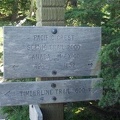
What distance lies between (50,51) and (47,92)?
42 centimetres

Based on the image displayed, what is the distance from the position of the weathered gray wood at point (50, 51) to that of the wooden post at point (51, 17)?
267 mm

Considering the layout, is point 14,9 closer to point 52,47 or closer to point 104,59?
point 52,47

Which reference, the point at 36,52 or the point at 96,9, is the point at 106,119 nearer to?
the point at 96,9

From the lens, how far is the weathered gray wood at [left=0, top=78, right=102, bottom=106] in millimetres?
3457

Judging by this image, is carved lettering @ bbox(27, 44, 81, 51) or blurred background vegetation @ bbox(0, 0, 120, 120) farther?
carved lettering @ bbox(27, 44, 81, 51)

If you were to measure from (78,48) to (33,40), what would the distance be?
1.58 ft

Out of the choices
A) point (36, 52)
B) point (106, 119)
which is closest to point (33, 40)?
point (36, 52)

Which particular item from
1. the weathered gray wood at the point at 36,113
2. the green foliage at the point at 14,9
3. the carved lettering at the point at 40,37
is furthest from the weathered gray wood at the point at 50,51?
the green foliage at the point at 14,9

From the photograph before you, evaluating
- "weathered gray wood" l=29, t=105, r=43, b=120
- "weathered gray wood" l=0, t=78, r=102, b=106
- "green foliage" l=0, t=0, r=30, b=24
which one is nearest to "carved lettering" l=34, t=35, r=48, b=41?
"weathered gray wood" l=0, t=78, r=102, b=106

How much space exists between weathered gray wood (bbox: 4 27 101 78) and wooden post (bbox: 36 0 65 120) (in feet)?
0.88

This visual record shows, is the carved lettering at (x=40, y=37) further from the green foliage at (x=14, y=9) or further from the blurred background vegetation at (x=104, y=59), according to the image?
the green foliage at (x=14, y=9)

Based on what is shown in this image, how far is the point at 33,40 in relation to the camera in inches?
136

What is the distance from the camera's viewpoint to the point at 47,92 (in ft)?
11.7

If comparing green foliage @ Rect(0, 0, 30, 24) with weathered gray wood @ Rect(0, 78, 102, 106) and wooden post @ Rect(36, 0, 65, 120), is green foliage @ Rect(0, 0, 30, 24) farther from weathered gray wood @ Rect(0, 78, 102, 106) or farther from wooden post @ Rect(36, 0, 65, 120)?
weathered gray wood @ Rect(0, 78, 102, 106)
